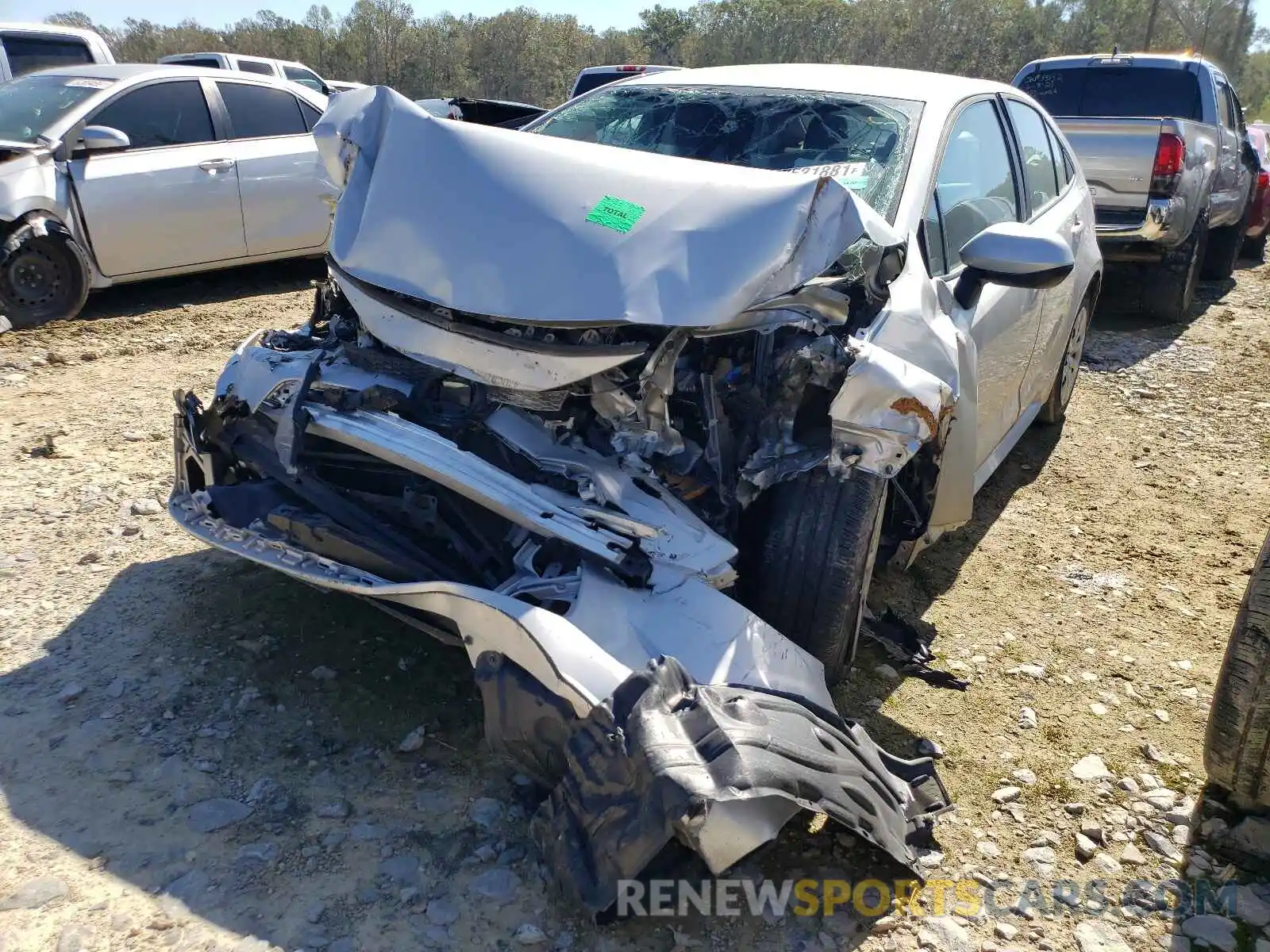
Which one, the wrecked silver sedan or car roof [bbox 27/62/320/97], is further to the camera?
car roof [bbox 27/62/320/97]

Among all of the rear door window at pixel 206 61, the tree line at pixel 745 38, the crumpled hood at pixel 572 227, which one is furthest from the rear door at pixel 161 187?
the tree line at pixel 745 38

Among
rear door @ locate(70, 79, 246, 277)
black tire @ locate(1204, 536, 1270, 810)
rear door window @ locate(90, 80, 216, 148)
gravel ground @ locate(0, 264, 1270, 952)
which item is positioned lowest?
gravel ground @ locate(0, 264, 1270, 952)

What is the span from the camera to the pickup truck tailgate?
22.5 feet

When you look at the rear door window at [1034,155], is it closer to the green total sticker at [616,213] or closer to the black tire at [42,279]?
the green total sticker at [616,213]

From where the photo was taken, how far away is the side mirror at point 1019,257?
2.76 metres

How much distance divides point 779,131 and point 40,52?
8.81 meters

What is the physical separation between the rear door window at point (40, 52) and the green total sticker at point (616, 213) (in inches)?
347

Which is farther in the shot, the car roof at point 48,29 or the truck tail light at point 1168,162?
the car roof at point 48,29

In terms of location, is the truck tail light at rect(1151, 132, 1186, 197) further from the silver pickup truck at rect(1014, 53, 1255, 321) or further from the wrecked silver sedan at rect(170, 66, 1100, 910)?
the wrecked silver sedan at rect(170, 66, 1100, 910)

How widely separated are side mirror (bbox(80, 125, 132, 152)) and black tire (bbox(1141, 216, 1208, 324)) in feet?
24.5

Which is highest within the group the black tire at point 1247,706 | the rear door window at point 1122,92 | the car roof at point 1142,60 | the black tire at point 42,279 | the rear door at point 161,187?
the car roof at point 1142,60

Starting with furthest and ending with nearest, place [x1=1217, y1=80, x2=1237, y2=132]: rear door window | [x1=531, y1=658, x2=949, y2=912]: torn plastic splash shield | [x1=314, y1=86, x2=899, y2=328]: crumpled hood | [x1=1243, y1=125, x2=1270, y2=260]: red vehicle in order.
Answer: [x1=1243, y1=125, x2=1270, y2=260]: red vehicle, [x1=1217, y1=80, x2=1237, y2=132]: rear door window, [x1=314, y1=86, x2=899, y2=328]: crumpled hood, [x1=531, y1=658, x2=949, y2=912]: torn plastic splash shield

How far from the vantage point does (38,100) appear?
655cm

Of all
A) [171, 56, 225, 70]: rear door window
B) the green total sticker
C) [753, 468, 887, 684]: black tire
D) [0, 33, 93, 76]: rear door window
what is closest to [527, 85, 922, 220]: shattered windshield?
the green total sticker
